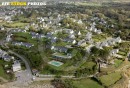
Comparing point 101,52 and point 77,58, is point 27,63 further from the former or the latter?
point 101,52

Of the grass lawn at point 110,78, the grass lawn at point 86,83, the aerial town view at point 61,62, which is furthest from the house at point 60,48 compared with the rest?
the grass lawn at point 110,78

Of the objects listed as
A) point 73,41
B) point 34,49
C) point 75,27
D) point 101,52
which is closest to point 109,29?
point 75,27

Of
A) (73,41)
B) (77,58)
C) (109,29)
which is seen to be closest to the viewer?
(77,58)

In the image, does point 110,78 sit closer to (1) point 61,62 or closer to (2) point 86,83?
(2) point 86,83

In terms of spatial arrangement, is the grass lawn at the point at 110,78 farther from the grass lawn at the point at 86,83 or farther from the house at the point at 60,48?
the house at the point at 60,48

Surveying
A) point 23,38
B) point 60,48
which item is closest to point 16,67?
point 60,48

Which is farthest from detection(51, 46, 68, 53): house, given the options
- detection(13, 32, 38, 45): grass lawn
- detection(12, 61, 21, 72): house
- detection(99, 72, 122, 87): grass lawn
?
detection(99, 72, 122, 87): grass lawn
